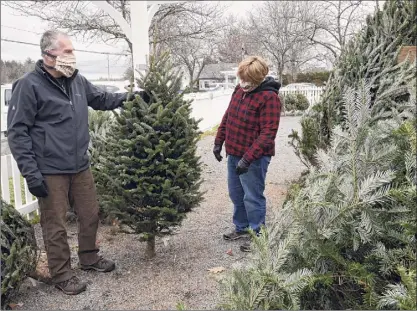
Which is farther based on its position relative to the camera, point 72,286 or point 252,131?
point 252,131

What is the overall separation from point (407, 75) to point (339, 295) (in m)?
2.23

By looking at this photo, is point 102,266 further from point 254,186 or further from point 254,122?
point 254,122

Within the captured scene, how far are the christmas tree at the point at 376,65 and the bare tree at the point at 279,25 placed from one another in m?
15.0

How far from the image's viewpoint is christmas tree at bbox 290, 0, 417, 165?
354 centimetres

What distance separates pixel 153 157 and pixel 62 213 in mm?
835

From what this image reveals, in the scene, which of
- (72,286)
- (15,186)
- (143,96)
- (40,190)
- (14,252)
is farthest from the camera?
(15,186)

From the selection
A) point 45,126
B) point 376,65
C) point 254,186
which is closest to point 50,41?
point 45,126

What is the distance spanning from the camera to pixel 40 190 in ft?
9.39

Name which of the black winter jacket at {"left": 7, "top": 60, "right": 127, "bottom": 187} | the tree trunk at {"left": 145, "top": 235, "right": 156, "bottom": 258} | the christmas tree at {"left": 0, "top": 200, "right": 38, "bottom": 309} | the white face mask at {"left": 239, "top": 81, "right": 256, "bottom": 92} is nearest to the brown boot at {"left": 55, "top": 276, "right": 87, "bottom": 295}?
the christmas tree at {"left": 0, "top": 200, "right": 38, "bottom": 309}

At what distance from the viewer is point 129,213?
3.36 metres

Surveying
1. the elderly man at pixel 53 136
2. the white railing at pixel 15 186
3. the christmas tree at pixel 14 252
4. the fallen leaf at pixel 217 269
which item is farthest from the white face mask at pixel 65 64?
the white railing at pixel 15 186

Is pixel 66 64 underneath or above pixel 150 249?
above

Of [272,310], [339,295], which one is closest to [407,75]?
[339,295]

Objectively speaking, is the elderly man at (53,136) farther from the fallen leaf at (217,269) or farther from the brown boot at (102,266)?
the fallen leaf at (217,269)
